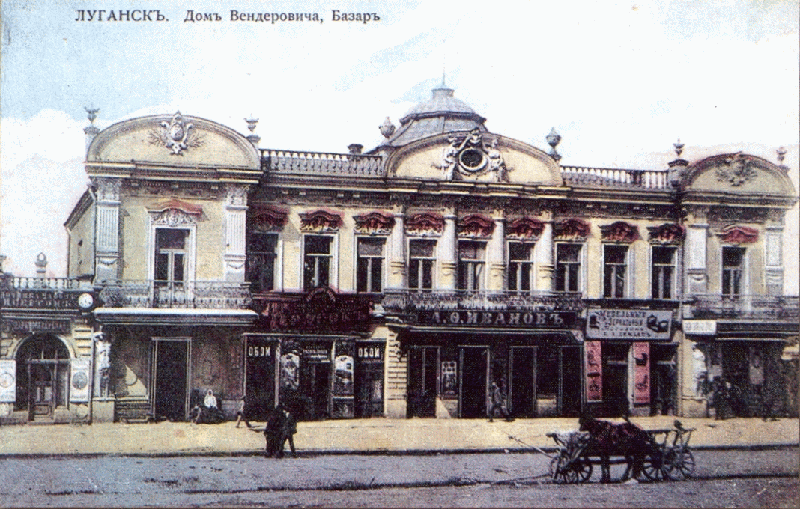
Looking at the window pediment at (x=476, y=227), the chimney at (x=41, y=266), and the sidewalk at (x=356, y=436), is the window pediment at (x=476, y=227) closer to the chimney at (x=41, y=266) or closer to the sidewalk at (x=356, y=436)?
the sidewalk at (x=356, y=436)

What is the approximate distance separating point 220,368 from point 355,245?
8.17 feet

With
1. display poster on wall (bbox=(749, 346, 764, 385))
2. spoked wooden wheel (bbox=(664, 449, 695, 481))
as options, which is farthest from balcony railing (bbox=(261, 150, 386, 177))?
display poster on wall (bbox=(749, 346, 764, 385))

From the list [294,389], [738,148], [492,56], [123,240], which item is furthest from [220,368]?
[738,148]

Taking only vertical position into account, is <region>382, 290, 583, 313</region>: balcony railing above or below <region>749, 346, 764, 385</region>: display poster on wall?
above

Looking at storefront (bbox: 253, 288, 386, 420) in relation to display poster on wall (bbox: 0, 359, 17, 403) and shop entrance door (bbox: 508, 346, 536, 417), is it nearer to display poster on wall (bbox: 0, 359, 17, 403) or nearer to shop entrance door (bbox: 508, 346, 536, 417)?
shop entrance door (bbox: 508, 346, 536, 417)

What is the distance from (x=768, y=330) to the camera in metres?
10.7

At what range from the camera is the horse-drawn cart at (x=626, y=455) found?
9.61 meters

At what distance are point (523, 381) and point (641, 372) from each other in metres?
1.62

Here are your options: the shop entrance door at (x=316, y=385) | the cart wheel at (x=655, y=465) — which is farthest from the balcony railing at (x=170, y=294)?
the cart wheel at (x=655, y=465)

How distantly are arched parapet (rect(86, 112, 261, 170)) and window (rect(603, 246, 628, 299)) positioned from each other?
5.17 m

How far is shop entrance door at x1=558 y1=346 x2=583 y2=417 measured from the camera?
1114cm

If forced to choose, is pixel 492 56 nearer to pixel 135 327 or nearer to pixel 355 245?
pixel 355 245

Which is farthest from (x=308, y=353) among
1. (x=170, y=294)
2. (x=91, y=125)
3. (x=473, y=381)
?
(x=91, y=125)

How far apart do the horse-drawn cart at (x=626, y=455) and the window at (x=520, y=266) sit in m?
2.50
